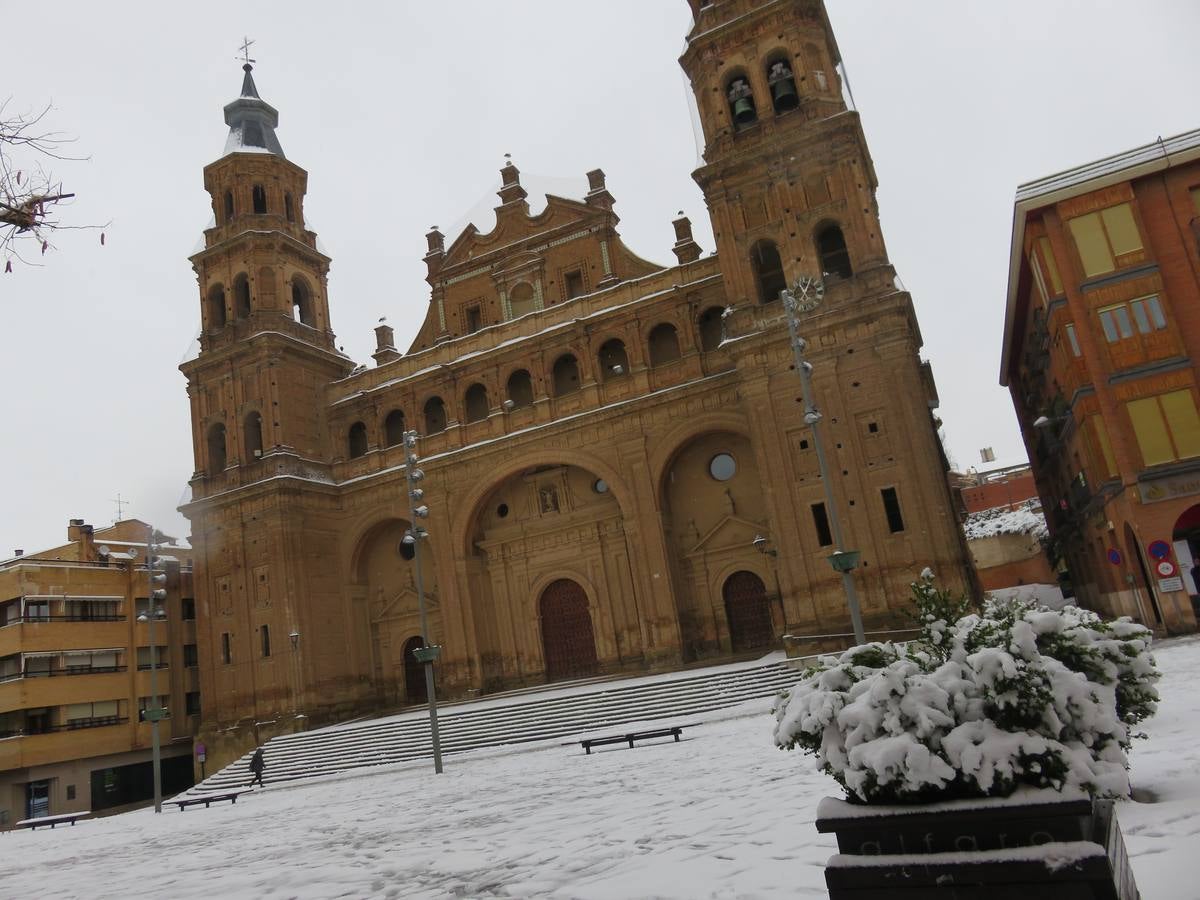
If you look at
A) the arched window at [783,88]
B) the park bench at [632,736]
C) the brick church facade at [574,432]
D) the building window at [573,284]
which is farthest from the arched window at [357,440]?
the park bench at [632,736]

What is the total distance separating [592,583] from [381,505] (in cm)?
878

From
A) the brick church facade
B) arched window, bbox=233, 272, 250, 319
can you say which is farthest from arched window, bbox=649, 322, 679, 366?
arched window, bbox=233, 272, 250, 319

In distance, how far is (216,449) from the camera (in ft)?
118

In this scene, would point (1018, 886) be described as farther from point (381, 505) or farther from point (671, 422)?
→ point (381, 505)

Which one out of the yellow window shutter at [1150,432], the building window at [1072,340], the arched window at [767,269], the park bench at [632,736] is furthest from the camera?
the arched window at [767,269]

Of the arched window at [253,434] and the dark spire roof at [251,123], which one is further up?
the dark spire roof at [251,123]

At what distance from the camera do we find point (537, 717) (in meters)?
24.3

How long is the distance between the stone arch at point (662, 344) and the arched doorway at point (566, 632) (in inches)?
327

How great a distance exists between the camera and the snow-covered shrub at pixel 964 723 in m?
3.77

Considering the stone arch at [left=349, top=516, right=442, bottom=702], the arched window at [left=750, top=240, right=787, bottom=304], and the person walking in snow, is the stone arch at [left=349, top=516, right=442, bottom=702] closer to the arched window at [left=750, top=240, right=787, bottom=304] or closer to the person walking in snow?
the person walking in snow

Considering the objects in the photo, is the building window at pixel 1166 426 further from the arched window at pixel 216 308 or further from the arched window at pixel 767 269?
the arched window at pixel 216 308

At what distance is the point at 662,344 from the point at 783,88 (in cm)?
894

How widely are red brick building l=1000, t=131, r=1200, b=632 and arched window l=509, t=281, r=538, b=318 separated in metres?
16.8

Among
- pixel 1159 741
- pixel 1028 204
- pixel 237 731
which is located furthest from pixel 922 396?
pixel 237 731
